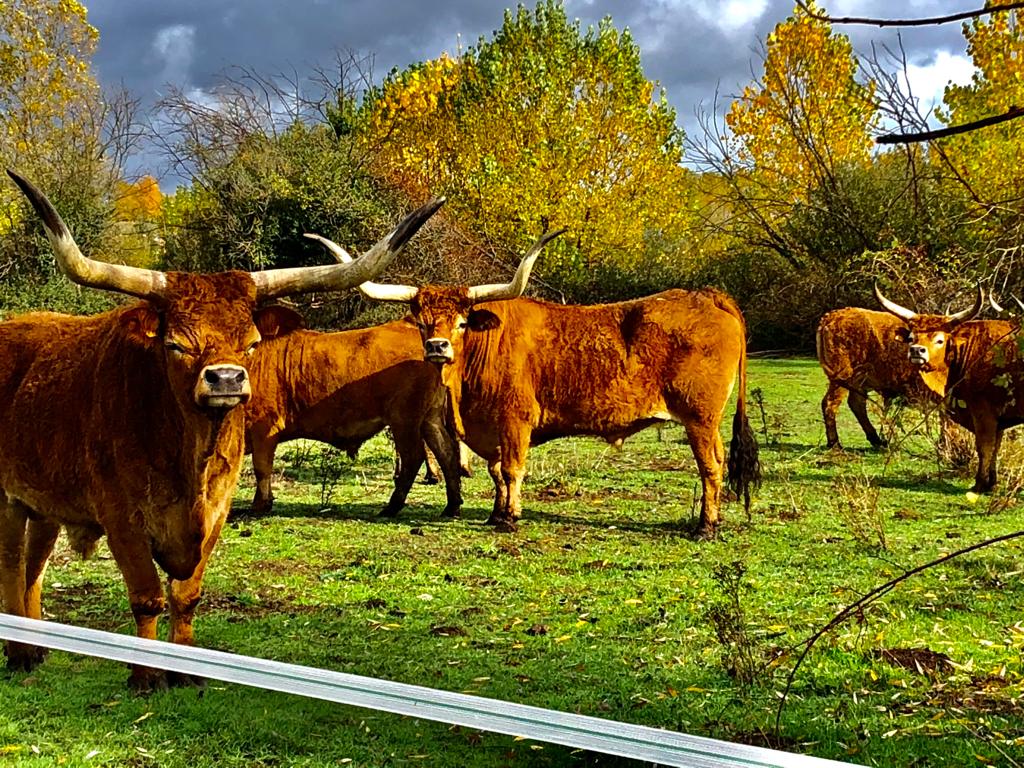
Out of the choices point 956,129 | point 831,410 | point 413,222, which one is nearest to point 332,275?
point 413,222

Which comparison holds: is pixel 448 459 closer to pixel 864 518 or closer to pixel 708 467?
pixel 708 467

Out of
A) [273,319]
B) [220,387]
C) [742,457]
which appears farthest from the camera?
[742,457]

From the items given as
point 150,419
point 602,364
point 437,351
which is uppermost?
point 437,351

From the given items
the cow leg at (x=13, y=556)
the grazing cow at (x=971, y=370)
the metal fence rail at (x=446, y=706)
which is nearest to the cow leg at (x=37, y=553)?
the cow leg at (x=13, y=556)

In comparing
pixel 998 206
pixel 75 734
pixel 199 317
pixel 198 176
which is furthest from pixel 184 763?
pixel 198 176

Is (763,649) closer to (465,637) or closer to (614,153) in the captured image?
(465,637)

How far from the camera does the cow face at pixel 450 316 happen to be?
8336mm

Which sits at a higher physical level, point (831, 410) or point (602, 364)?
point (602, 364)

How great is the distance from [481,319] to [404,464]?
5.38 feet

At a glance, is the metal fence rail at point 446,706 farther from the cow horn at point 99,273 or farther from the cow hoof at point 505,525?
the cow hoof at point 505,525

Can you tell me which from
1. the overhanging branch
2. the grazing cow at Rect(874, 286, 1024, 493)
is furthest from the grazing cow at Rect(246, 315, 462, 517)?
the overhanging branch

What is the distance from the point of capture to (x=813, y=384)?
19.2m

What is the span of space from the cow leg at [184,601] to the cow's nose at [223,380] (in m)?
0.88

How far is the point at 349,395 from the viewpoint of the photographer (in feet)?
30.5
